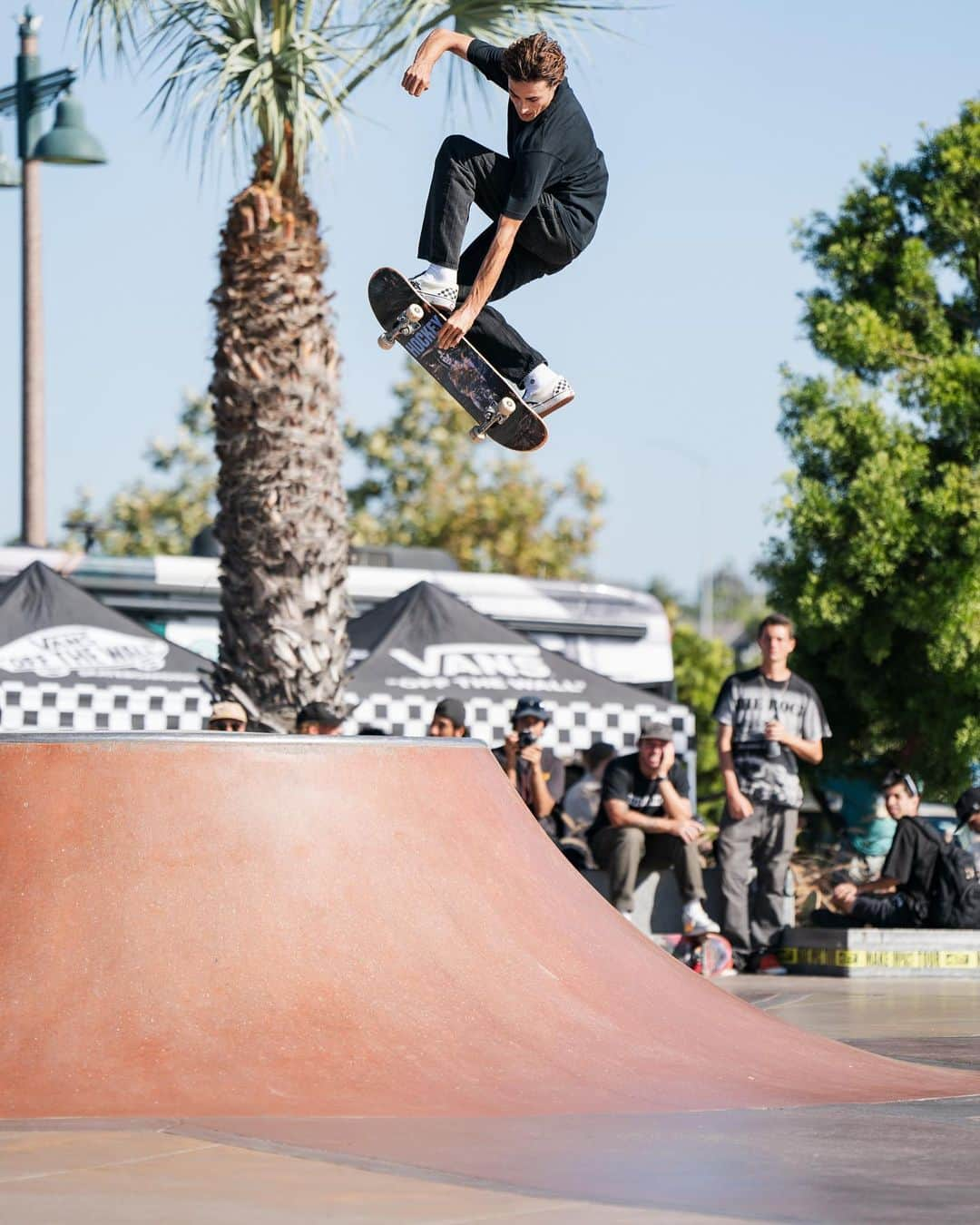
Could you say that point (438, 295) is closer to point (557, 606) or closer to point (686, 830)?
point (686, 830)

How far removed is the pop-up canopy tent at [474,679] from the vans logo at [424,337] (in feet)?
21.6

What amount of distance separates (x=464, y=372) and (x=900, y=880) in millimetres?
4933

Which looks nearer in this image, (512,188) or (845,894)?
(512,188)

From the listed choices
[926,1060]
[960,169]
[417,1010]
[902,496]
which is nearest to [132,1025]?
[417,1010]

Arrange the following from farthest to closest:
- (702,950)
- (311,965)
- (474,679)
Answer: (474,679), (702,950), (311,965)

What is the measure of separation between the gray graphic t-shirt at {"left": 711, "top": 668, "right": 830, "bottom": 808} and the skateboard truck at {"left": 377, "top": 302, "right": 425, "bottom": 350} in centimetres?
417

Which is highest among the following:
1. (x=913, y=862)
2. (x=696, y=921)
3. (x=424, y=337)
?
(x=424, y=337)

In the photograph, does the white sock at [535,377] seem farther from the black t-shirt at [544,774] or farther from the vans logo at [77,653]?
the vans logo at [77,653]

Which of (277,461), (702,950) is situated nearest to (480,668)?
(277,461)

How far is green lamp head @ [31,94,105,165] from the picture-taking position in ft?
54.0

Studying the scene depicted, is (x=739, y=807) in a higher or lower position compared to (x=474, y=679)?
lower

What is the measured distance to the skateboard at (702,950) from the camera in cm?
1028

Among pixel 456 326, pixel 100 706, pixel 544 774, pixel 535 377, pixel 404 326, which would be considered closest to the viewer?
pixel 456 326

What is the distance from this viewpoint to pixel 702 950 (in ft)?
33.7
